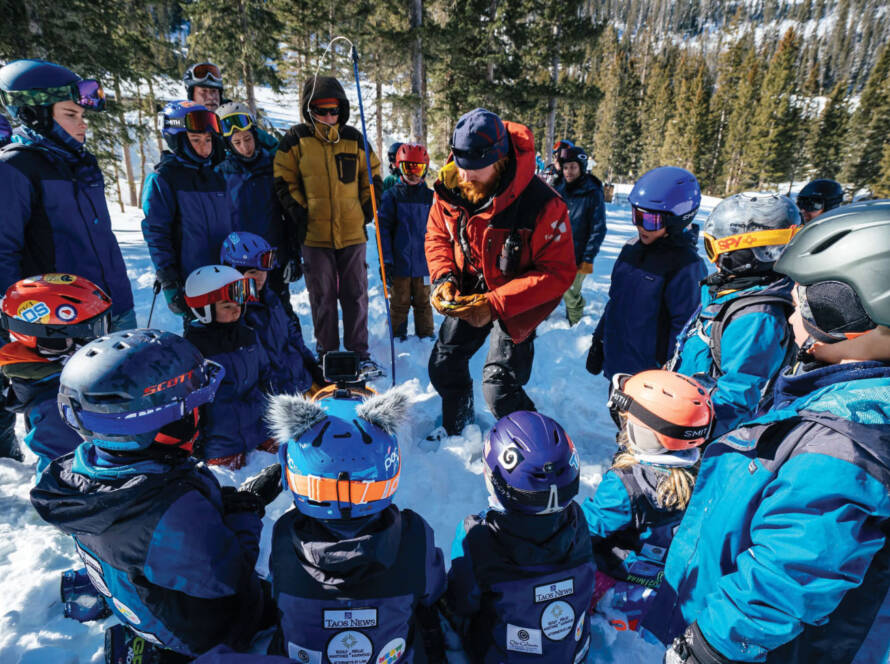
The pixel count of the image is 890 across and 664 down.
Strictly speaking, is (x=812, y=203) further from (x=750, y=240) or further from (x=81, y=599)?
(x=81, y=599)

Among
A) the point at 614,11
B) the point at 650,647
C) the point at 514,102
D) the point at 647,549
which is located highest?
the point at 614,11

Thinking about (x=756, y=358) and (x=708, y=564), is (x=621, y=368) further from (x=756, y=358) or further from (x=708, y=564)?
(x=708, y=564)

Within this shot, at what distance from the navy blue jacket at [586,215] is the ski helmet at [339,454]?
18.5 feet

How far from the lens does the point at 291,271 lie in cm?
498

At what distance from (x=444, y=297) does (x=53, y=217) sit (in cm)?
292

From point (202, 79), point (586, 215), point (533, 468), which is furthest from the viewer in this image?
point (586, 215)

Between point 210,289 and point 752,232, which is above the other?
point 752,232

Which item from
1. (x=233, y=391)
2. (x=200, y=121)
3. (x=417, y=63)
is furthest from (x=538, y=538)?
(x=417, y=63)

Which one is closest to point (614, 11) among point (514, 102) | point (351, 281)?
point (514, 102)

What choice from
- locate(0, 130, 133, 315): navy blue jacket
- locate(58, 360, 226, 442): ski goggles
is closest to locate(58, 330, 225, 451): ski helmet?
locate(58, 360, 226, 442): ski goggles

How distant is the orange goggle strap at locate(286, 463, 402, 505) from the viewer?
65.5 inches

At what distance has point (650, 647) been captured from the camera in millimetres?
A: 2307

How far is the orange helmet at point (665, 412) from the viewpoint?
2238mm

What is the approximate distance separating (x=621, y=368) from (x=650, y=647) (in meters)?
1.99
